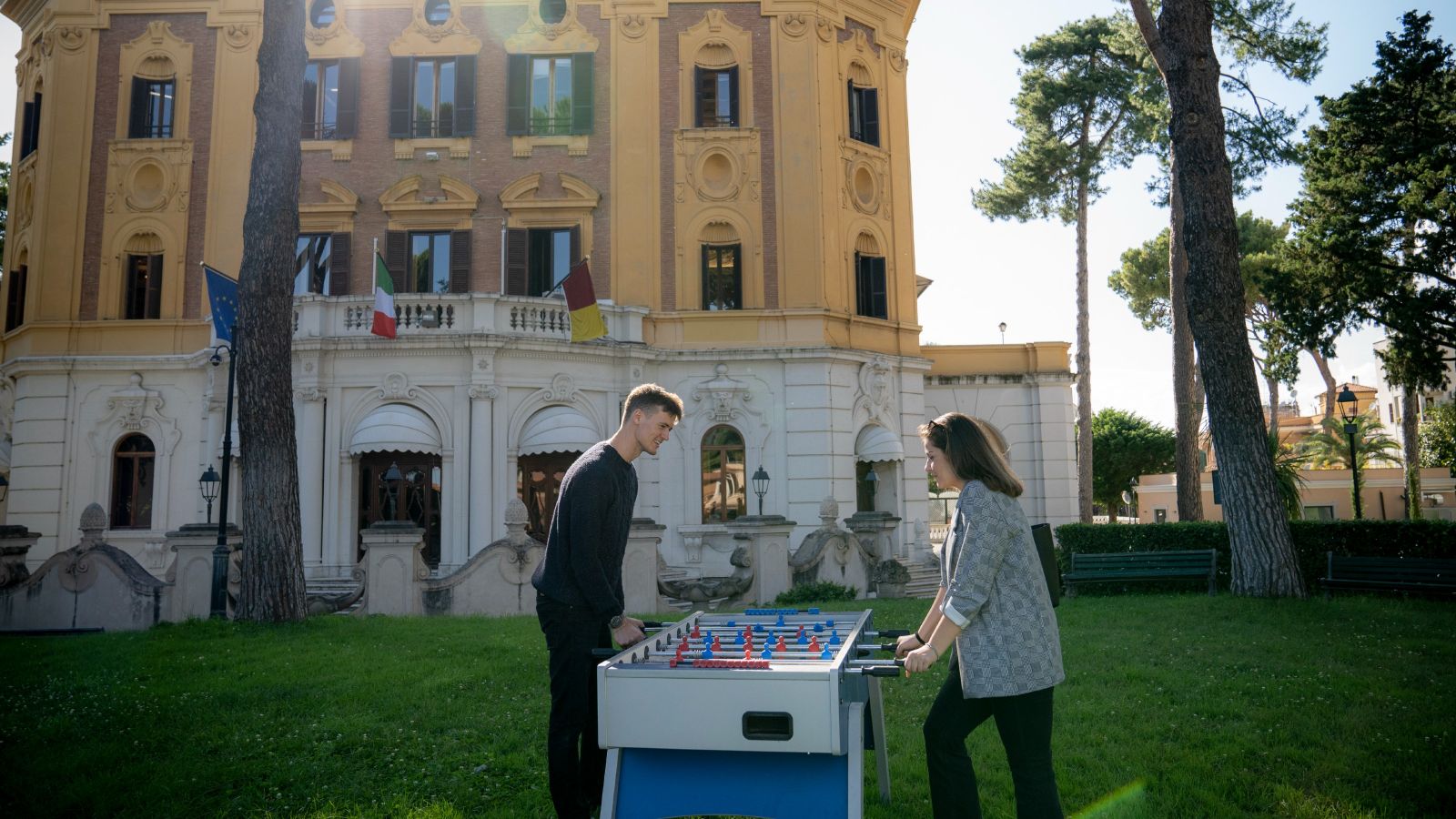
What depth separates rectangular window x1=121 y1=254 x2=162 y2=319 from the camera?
23281 millimetres

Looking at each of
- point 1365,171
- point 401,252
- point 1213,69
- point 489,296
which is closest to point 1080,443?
point 1365,171

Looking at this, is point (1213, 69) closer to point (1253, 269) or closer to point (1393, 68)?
point (1393, 68)

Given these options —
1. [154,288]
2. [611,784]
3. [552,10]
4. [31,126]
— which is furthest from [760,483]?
[31,126]

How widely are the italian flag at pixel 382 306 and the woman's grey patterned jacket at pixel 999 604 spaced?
663 inches

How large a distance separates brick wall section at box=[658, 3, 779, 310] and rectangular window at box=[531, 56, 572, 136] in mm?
2377

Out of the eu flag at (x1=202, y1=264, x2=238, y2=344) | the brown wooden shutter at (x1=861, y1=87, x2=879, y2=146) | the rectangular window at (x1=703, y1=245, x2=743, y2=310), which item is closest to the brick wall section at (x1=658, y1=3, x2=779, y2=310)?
the rectangular window at (x1=703, y1=245, x2=743, y2=310)

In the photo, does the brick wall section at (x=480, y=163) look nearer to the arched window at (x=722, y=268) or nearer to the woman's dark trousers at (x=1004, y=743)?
the arched window at (x=722, y=268)

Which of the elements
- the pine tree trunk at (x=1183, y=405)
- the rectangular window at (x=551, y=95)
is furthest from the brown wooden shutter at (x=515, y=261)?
the pine tree trunk at (x=1183, y=405)

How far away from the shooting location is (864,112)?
81.6 feet

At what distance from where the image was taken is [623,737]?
3904mm

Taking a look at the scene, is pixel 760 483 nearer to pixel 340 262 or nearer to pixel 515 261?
pixel 515 261

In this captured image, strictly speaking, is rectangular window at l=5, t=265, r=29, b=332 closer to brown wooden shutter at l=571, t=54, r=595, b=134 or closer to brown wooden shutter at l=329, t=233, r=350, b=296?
brown wooden shutter at l=329, t=233, r=350, b=296

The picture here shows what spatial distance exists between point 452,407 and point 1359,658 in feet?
53.8

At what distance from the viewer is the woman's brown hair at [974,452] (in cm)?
423
